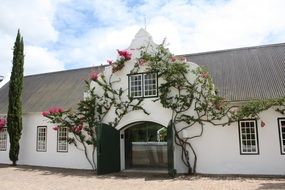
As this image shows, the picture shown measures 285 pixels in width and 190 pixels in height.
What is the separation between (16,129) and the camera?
61.8 feet

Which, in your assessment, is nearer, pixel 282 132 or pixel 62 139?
pixel 282 132

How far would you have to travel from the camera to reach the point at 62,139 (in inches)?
716

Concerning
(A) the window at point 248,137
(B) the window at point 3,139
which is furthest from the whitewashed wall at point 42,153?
(A) the window at point 248,137

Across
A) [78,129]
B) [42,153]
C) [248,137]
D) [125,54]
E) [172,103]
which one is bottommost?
[42,153]

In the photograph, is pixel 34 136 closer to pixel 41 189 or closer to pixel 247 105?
pixel 41 189

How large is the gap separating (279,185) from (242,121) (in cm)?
364

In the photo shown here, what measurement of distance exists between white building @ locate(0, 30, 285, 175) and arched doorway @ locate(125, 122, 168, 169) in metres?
0.08

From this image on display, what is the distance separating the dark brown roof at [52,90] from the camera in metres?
19.5

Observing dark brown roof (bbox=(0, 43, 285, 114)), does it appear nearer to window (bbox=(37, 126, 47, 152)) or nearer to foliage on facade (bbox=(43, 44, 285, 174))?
foliage on facade (bbox=(43, 44, 285, 174))

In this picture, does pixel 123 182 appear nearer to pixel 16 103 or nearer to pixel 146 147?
pixel 16 103

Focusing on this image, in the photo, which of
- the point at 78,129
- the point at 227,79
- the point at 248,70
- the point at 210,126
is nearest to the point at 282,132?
the point at 210,126

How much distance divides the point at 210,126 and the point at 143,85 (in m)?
3.84

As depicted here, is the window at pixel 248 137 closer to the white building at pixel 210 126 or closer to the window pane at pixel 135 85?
the white building at pixel 210 126

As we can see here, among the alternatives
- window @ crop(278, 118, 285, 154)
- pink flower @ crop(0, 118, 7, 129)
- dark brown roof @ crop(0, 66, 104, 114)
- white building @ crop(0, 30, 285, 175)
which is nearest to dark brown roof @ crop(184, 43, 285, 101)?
white building @ crop(0, 30, 285, 175)
